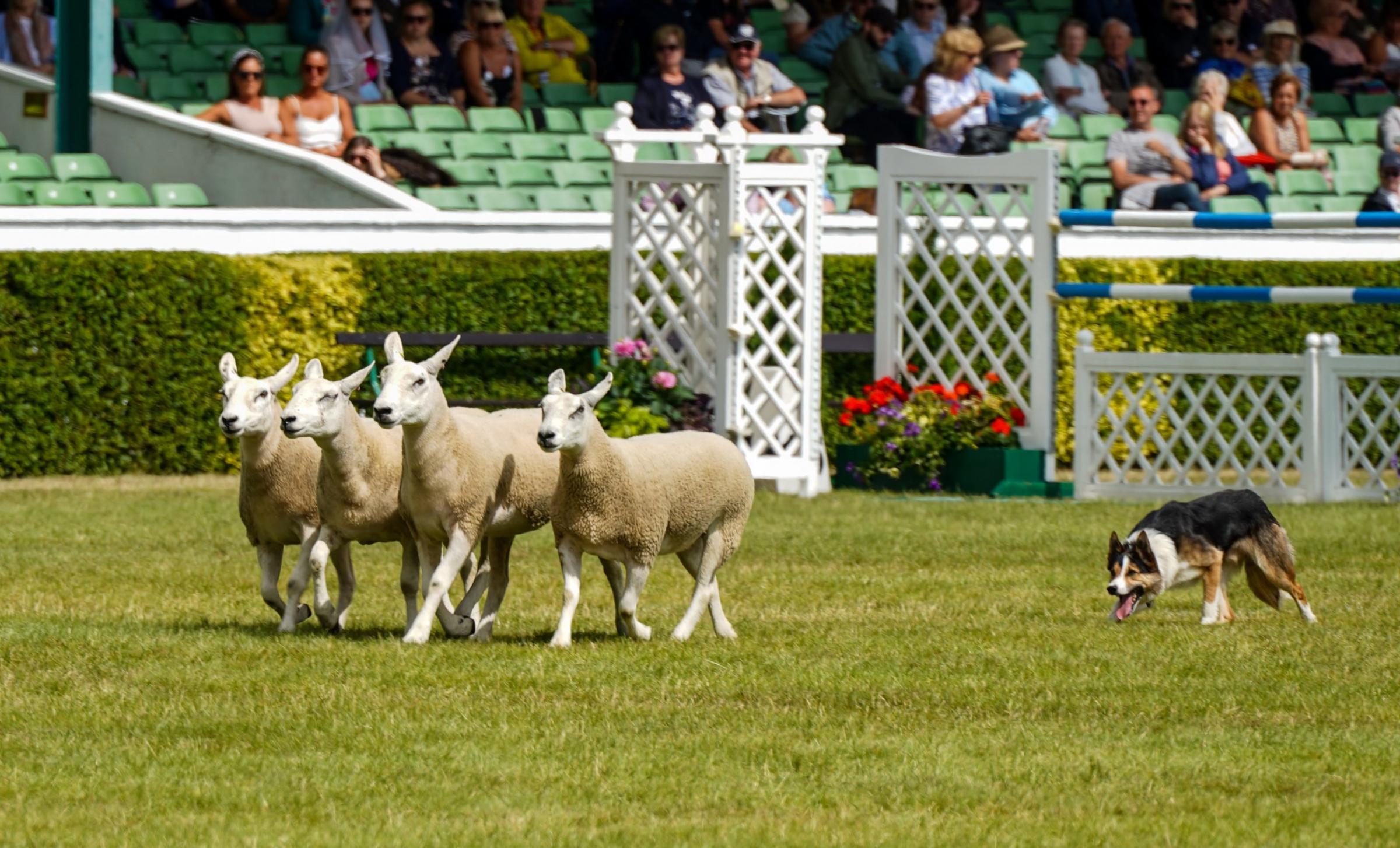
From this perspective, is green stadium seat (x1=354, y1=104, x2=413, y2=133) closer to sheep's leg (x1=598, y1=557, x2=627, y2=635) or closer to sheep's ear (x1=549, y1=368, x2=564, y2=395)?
sheep's leg (x1=598, y1=557, x2=627, y2=635)

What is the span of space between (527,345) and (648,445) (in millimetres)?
8180

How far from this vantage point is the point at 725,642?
Answer: 8.32 metres

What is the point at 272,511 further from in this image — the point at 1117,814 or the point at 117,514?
the point at 117,514

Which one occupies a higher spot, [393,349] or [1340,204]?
[1340,204]

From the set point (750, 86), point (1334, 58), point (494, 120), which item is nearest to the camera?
point (494, 120)

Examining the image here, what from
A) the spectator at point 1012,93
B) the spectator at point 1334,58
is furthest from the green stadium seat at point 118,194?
the spectator at point 1334,58

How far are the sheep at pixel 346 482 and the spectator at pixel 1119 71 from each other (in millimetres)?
13911

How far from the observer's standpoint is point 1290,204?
2005cm

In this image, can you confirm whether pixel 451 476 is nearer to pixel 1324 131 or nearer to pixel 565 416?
pixel 565 416

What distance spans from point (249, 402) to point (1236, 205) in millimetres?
12593

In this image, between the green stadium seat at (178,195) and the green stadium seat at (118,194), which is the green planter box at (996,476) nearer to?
the green stadium seat at (178,195)

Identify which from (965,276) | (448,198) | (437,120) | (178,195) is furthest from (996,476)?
(178,195)

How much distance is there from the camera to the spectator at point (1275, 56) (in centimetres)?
2125

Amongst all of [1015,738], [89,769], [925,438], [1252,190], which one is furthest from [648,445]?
[1252,190]
